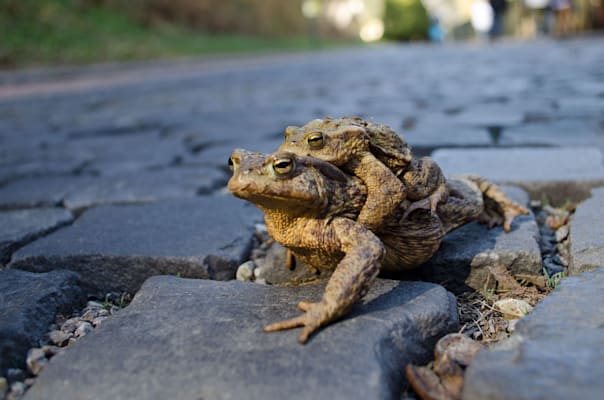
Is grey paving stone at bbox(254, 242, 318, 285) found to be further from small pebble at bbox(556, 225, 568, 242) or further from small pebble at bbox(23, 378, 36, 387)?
small pebble at bbox(556, 225, 568, 242)

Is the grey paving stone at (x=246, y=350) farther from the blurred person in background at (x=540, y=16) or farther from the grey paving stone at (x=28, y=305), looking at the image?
the blurred person in background at (x=540, y=16)

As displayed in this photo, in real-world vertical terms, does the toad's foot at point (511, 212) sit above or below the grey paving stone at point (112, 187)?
above

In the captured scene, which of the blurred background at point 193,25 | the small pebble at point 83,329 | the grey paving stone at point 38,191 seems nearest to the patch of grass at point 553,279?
the small pebble at point 83,329

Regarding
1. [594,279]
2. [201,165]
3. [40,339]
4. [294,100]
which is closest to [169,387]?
[40,339]

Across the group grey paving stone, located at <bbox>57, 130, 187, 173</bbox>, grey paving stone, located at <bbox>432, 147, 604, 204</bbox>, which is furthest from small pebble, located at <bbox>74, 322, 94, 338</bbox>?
grey paving stone, located at <bbox>57, 130, 187, 173</bbox>

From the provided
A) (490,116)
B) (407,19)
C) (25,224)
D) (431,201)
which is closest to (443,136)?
(490,116)
